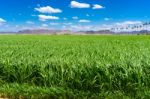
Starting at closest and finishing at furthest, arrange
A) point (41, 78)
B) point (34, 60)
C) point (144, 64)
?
point (144, 64) → point (41, 78) → point (34, 60)

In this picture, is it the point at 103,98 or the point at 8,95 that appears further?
the point at 8,95


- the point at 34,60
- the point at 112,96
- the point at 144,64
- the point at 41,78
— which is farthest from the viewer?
the point at 34,60

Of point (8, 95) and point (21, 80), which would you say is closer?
point (8, 95)

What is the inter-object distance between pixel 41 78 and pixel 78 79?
1.26m

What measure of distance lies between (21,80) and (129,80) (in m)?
3.45

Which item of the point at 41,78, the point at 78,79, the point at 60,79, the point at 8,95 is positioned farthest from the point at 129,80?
the point at 8,95

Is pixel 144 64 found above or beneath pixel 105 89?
above

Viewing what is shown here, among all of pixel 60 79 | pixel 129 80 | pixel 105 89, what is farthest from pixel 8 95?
pixel 129 80

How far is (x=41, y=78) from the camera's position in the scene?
33.7ft

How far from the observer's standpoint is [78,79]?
31.6 ft

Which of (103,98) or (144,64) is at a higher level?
(144,64)

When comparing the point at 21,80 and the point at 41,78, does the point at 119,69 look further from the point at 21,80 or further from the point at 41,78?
the point at 21,80

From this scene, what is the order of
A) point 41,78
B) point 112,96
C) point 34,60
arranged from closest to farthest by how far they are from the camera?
point 112,96 → point 41,78 → point 34,60

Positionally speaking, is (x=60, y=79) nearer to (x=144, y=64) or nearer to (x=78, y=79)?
(x=78, y=79)
